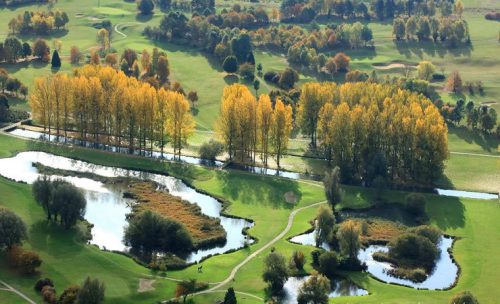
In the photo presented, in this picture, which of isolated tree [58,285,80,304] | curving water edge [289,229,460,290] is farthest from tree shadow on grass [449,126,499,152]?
isolated tree [58,285,80,304]

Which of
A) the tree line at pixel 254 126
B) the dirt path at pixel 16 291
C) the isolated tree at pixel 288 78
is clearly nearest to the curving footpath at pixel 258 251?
the dirt path at pixel 16 291

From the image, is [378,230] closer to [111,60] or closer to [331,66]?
[331,66]

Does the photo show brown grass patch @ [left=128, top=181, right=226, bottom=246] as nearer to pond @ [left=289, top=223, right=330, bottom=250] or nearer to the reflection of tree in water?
pond @ [left=289, top=223, right=330, bottom=250]

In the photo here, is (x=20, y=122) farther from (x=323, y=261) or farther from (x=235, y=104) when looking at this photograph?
(x=323, y=261)

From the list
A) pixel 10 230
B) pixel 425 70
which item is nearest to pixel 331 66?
pixel 425 70

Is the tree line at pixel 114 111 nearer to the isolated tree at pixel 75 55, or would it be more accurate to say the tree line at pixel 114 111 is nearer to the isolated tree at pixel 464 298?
the isolated tree at pixel 75 55

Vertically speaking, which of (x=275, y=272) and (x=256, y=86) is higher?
(x=256, y=86)
